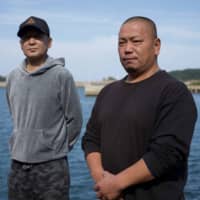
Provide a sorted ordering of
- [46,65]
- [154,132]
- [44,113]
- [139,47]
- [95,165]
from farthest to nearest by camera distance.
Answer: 1. [46,65]
2. [44,113]
3. [95,165]
4. [139,47]
5. [154,132]

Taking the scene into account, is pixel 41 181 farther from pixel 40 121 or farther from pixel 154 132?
pixel 154 132

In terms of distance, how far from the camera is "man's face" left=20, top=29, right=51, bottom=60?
14.2 feet

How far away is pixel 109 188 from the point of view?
305 centimetres

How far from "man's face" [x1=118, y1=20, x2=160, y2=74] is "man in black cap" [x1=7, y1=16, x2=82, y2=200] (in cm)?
127

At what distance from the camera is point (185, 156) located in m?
A: 3.01

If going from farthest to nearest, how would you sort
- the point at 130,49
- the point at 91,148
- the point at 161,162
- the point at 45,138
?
the point at 45,138, the point at 91,148, the point at 130,49, the point at 161,162

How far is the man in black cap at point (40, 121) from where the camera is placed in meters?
4.27

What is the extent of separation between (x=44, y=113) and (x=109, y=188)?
4.63 ft

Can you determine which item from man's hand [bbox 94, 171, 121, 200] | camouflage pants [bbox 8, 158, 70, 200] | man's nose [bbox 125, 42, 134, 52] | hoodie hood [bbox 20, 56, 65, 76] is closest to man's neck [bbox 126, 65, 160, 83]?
man's nose [bbox 125, 42, 134, 52]

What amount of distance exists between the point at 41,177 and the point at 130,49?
1.72 meters

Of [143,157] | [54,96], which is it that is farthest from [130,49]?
[54,96]

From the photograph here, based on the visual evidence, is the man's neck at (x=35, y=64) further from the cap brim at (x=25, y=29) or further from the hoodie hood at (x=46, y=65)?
the cap brim at (x=25, y=29)

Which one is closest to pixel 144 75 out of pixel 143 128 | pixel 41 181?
pixel 143 128

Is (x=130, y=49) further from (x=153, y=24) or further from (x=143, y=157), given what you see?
(x=143, y=157)
